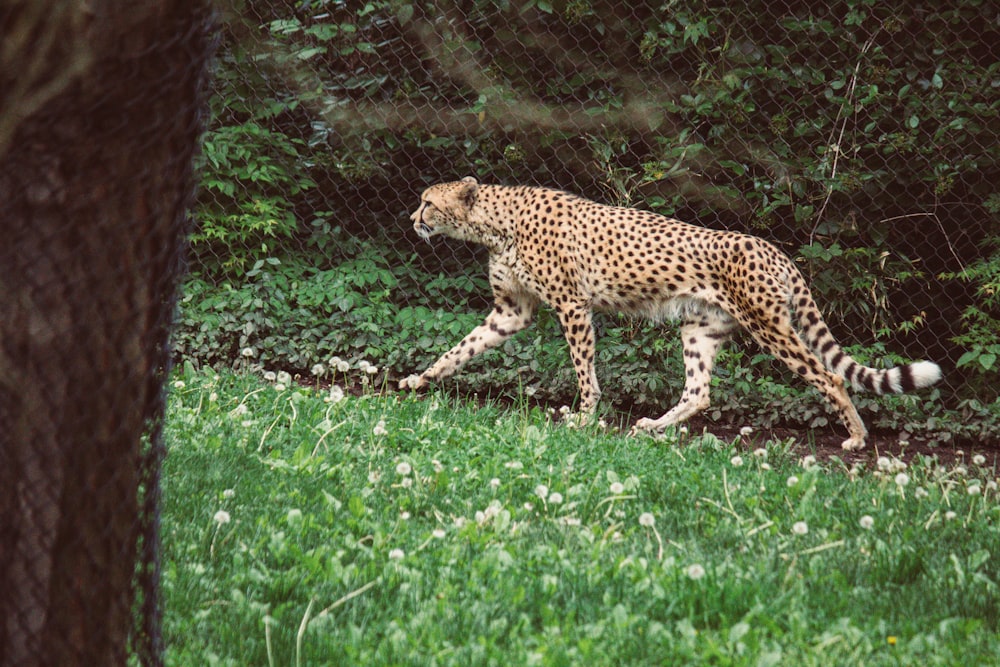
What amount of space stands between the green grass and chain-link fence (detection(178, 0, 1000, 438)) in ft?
7.00

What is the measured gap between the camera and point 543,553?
9.04 ft

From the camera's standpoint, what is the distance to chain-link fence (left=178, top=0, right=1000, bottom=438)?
5.97m

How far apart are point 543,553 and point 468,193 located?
335 centimetres

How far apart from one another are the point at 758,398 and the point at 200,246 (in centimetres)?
353

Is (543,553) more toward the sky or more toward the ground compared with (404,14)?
more toward the ground

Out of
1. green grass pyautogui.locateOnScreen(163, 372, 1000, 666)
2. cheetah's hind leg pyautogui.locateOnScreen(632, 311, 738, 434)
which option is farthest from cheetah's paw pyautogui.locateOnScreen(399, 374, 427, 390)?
green grass pyautogui.locateOnScreen(163, 372, 1000, 666)

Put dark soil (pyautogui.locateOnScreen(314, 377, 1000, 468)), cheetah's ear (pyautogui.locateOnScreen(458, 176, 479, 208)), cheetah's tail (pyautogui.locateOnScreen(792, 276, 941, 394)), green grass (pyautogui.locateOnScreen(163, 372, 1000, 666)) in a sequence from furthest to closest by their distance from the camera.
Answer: cheetah's ear (pyautogui.locateOnScreen(458, 176, 479, 208)) → dark soil (pyautogui.locateOnScreen(314, 377, 1000, 468)) → cheetah's tail (pyautogui.locateOnScreen(792, 276, 941, 394)) → green grass (pyautogui.locateOnScreen(163, 372, 1000, 666))

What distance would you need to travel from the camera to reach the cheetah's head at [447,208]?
5.83m

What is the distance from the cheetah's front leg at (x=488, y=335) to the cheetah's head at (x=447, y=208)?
458mm

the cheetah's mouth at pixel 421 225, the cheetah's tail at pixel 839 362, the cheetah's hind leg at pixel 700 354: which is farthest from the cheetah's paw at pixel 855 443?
the cheetah's mouth at pixel 421 225

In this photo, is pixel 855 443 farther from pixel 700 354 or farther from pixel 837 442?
pixel 700 354

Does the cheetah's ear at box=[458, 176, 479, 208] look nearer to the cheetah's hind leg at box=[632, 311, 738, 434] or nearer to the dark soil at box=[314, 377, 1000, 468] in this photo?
the dark soil at box=[314, 377, 1000, 468]

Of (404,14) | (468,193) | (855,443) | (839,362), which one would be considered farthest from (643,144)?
(855,443)

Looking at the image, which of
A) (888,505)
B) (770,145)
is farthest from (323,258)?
(888,505)
